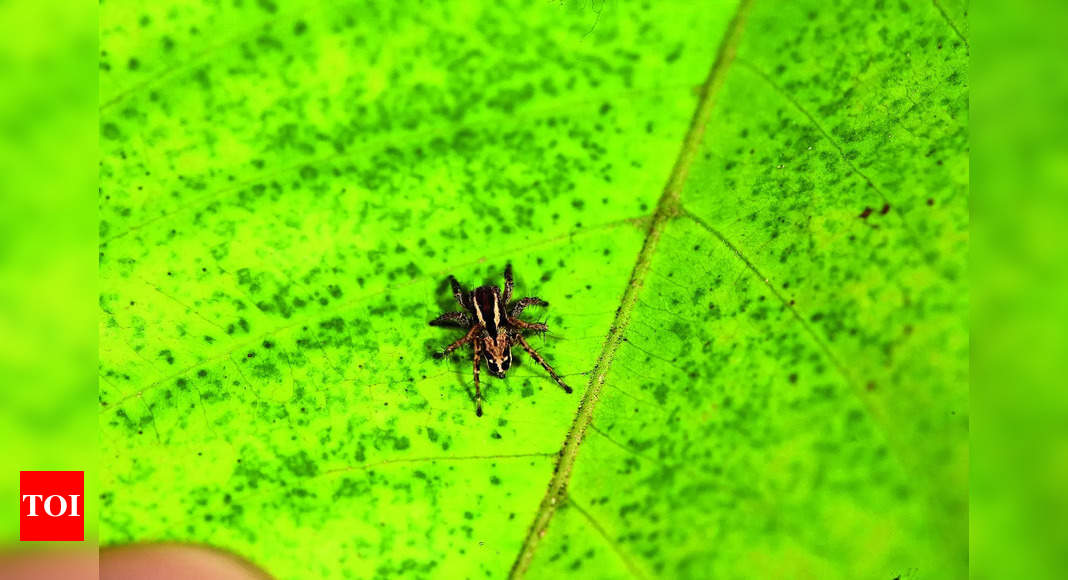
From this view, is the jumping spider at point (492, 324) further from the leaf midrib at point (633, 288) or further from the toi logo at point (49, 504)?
the toi logo at point (49, 504)

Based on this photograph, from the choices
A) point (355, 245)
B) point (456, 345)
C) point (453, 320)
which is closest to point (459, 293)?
point (453, 320)

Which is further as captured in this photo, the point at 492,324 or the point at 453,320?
the point at 453,320

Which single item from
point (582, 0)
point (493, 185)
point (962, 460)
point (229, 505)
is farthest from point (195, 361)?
point (962, 460)

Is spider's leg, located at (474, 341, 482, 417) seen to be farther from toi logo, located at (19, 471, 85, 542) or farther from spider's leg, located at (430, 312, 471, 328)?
toi logo, located at (19, 471, 85, 542)

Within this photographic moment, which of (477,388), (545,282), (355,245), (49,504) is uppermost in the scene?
(355,245)

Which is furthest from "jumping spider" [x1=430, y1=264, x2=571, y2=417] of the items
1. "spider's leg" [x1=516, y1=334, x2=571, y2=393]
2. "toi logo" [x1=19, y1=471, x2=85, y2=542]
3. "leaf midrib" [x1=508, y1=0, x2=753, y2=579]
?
"toi logo" [x1=19, y1=471, x2=85, y2=542]

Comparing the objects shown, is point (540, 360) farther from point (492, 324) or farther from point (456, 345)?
point (456, 345)
